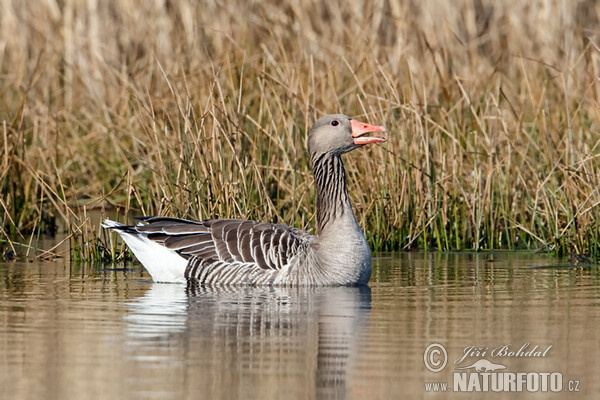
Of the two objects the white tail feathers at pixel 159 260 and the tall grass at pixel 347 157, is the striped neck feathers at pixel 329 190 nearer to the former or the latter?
the tall grass at pixel 347 157

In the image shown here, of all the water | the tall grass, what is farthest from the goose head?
the water

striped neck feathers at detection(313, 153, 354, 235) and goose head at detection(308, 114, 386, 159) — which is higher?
goose head at detection(308, 114, 386, 159)

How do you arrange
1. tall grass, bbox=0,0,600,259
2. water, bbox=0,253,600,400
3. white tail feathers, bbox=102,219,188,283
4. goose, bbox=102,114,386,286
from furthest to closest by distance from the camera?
tall grass, bbox=0,0,600,259
white tail feathers, bbox=102,219,188,283
goose, bbox=102,114,386,286
water, bbox=0,253,600,400

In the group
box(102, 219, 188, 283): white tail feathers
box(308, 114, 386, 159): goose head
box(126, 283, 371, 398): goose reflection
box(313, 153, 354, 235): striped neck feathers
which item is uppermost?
box(308, 114, 386, 159): goose head

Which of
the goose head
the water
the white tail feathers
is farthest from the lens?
the goose head

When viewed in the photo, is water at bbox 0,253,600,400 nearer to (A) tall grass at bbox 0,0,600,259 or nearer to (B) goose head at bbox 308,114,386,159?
(B) goose head at bbox 308,114,386,159

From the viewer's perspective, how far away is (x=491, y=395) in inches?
249

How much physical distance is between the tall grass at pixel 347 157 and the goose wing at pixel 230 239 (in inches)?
42.6

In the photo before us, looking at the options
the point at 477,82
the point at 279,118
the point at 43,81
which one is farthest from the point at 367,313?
the point at 43,81

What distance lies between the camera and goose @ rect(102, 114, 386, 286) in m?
10.9

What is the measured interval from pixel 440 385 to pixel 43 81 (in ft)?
45.5

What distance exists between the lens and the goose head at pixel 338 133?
11430 millimetres

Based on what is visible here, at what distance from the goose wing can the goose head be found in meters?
0.99

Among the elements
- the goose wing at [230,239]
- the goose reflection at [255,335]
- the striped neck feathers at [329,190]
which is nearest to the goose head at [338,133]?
the striped neck feathers at [329,190]
